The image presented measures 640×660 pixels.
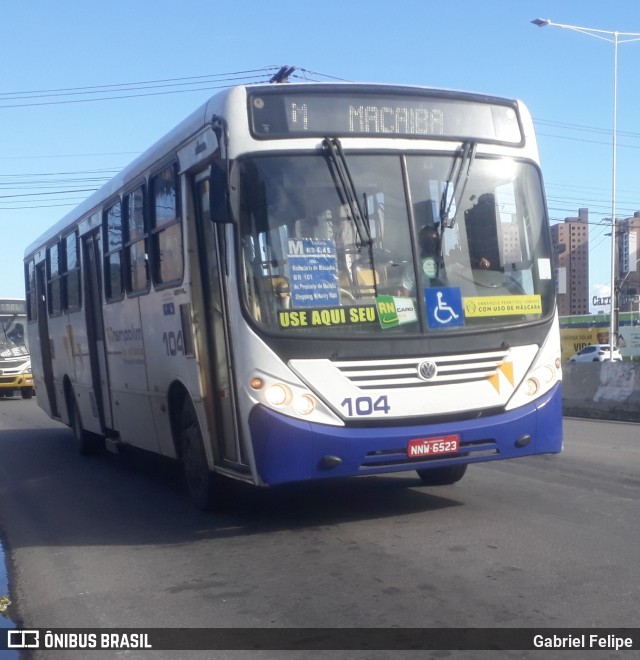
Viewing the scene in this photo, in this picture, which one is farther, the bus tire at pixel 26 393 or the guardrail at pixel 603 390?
the bus tire at pixel 26 393

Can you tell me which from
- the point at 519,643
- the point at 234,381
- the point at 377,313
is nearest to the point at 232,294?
the point at 234,381

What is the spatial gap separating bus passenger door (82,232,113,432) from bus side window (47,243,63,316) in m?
1.87

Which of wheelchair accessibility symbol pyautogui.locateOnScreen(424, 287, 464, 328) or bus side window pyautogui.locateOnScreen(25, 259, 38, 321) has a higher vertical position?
bus side window pyautogui.locateOnScreen(25, 259, 38, 321)

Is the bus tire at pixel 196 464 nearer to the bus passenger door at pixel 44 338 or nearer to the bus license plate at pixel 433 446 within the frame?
the bus license plate at pixel 433 446

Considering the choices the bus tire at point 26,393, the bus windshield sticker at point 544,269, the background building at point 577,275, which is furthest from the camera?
the background building at point 577,275

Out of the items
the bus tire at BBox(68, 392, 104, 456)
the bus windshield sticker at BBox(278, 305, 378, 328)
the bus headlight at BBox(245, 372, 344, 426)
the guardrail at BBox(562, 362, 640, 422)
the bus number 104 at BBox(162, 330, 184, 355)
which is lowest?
the guardrail at BBox(562, 362, 640, 422)

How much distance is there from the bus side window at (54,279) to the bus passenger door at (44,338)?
0.44m

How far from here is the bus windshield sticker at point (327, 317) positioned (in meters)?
7.12

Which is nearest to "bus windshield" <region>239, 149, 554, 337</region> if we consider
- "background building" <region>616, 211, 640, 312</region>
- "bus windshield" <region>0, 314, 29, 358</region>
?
"bus windshield" <region>0, 314, 29, 358</region>

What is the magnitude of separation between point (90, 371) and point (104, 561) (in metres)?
5.61

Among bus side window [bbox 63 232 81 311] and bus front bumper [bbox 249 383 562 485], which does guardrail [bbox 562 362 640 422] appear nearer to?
bus side window [bbox 63 232 81 311]

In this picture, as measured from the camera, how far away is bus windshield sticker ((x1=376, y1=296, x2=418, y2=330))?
286 inches

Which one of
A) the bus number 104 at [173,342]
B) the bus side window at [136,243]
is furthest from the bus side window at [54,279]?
the bus number 104 at [173,342]

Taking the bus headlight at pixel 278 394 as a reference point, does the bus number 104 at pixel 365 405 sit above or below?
below
